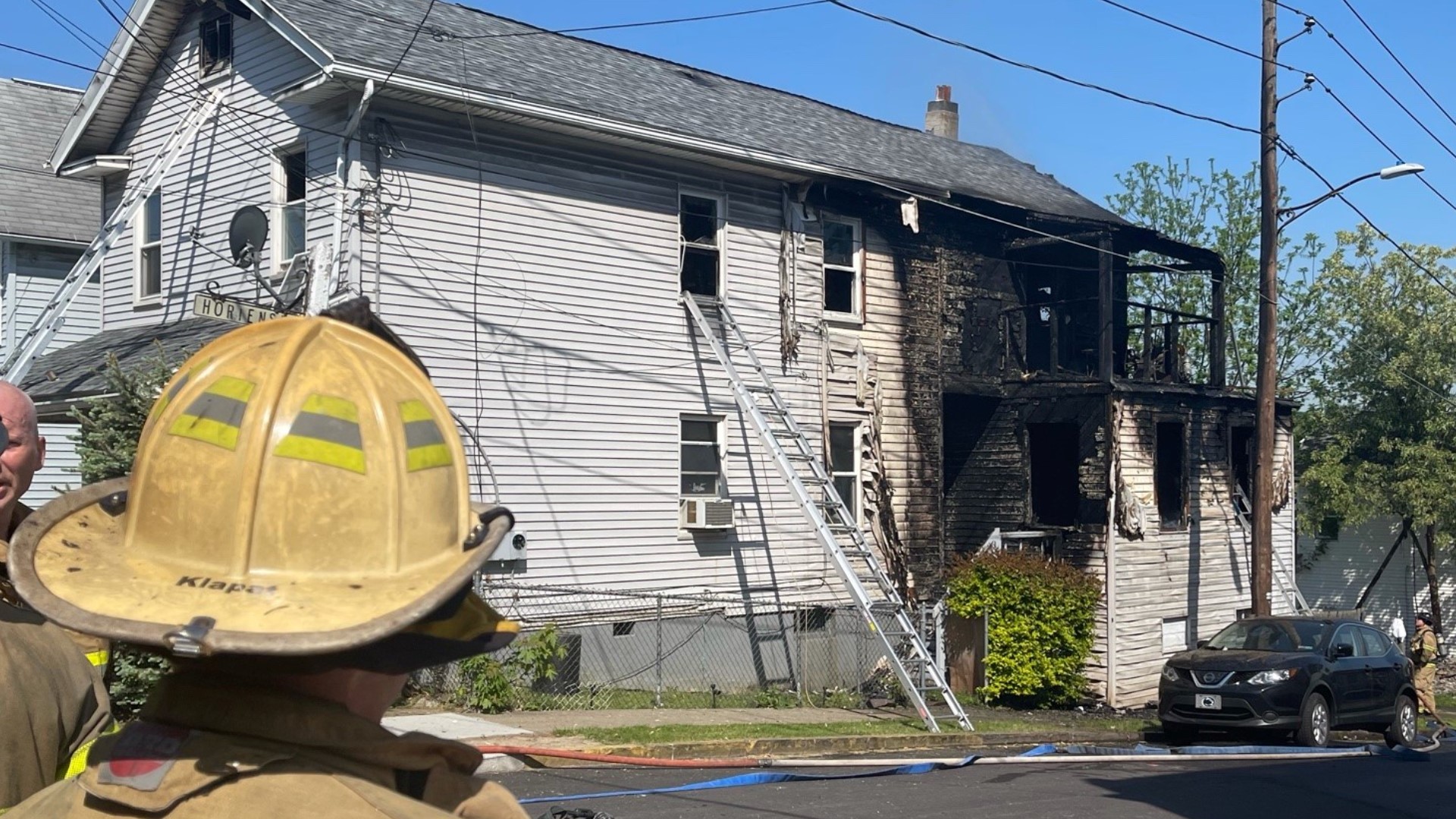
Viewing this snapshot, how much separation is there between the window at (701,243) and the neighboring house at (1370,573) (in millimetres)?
21943

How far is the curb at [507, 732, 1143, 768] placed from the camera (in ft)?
41.4

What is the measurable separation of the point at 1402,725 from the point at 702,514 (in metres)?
9.69

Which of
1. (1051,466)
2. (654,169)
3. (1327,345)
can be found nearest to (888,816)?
(654,169)

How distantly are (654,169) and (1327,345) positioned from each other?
24.9 metres

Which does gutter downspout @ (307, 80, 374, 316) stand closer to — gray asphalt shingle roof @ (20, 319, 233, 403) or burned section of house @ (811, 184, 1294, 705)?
gray asphalt shingle roof @ (20, 319, 233, 403)

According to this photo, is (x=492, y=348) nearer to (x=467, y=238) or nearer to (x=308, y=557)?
(x=467, y=238)

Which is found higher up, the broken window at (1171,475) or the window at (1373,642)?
the broken window at (1171,475)

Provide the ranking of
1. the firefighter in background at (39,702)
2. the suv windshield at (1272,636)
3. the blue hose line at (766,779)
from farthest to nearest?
the suv windshield at (1272,636), the blue hose line at (766,779), the firefighter in background at (39,702)

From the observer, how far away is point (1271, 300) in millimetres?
20578

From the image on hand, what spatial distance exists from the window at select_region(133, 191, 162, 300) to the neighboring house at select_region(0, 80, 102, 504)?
3.40 m

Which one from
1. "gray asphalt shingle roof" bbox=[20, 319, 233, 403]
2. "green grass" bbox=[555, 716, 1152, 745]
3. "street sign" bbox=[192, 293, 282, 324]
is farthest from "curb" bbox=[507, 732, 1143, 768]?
"gray asphalt shingle roof" bbox=[20, 319, 233, 403]

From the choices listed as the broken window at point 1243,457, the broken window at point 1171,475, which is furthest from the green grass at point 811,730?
the broken window at point 1243,457

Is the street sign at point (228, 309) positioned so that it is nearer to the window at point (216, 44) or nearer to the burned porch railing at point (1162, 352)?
the window at point (216, 44)

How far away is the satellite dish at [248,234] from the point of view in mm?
15133
